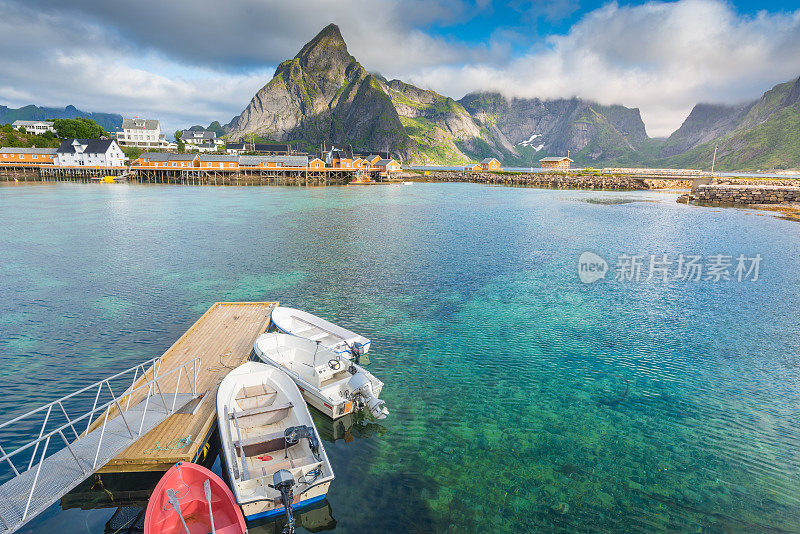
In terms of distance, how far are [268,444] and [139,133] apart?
233 meters

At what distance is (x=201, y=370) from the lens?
15.4 meters

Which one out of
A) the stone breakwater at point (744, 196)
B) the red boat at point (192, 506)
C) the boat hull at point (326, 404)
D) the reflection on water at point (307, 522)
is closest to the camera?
the red boat at point (192, 506)

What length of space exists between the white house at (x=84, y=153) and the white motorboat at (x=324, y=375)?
157 meters

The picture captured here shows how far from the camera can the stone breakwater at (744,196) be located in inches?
→ 3300

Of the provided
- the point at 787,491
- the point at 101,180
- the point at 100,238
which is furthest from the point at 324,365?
the point at 101,180

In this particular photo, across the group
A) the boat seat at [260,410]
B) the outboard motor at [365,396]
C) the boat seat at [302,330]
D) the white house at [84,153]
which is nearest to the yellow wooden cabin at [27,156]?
the white house at [84,153]

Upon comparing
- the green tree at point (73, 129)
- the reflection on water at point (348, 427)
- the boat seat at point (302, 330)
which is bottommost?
the reflection on water at point (348, 427)

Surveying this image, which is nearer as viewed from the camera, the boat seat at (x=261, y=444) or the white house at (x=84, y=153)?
the boat seat at (x=261, y=444)

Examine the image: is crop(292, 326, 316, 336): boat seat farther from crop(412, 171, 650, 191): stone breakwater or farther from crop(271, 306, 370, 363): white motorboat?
crop(412, 171, 650, 191): stone breakwater

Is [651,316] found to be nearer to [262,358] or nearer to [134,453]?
[262,358]

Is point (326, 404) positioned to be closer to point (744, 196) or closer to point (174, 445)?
point (174, 445)

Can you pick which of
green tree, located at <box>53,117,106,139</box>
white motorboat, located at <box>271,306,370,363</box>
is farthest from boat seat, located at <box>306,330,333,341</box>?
green tree, located at <box>53,117,106,139</box>

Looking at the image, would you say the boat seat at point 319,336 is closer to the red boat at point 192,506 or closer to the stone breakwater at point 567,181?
the red boat at point 192,506

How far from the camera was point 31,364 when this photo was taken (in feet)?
56.3
